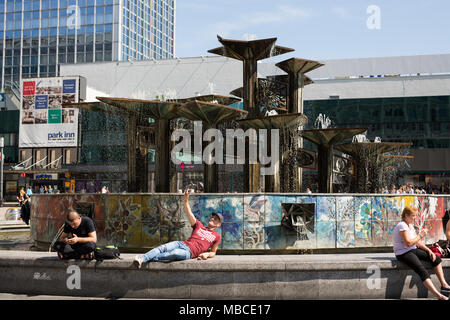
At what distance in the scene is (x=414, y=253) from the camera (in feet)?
23.5

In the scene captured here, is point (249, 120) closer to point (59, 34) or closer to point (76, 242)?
point (76, 242)

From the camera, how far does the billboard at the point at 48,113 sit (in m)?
57.7

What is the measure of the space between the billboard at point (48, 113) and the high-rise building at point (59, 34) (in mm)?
42533

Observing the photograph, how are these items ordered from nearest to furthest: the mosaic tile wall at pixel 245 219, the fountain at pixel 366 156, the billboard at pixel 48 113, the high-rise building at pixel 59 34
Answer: the mosaic tile wall at pixel 245 219 → the fountain at pixel 366 156 → the billboard at pixel 48 113 → the high-rise building at pixel 59 34

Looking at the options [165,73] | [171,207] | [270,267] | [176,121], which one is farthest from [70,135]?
[270,267]

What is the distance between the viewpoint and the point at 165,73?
63812 mm

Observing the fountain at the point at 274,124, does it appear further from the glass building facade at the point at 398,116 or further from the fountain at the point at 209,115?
the glass building facade at the point at 398,116

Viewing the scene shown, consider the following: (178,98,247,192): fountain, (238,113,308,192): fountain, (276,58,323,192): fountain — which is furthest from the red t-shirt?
(276,58,323,192): fountain

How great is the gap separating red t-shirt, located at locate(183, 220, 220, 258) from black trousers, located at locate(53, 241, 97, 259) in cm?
146

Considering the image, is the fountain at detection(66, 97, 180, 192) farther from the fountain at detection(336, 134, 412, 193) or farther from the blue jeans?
the fountain at detection(336, 134, 412, 193)

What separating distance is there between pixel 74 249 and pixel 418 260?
510cm

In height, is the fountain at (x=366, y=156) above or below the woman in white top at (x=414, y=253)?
above

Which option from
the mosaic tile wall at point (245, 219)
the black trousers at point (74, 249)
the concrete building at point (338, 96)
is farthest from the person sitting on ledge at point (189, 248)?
the concrete building at point (338, 96)

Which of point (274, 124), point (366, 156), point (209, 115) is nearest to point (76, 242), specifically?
point (209, 115)
